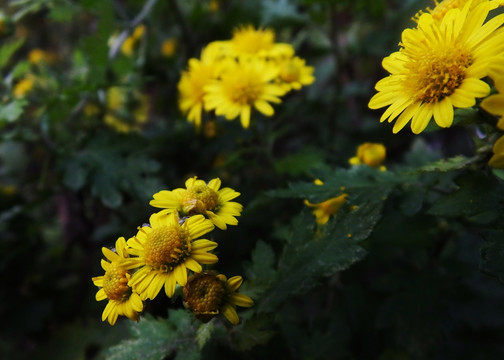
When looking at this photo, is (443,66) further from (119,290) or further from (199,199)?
(119,290)

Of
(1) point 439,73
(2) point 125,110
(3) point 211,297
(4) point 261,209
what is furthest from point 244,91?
(2) point 125,110

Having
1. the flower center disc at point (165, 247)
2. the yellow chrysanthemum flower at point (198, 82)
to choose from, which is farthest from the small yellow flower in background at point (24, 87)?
the flower center disc at point (165, 247)

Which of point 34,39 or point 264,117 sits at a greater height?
point 264,117

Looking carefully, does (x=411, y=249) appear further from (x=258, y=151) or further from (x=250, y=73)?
(x=250, y=73)

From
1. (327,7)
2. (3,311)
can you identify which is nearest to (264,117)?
(327,7)

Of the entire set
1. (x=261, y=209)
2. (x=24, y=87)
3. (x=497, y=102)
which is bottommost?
(x=261, y=209)

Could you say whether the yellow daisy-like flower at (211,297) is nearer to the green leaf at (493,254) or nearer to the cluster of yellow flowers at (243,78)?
the green leaf at (493,254)
